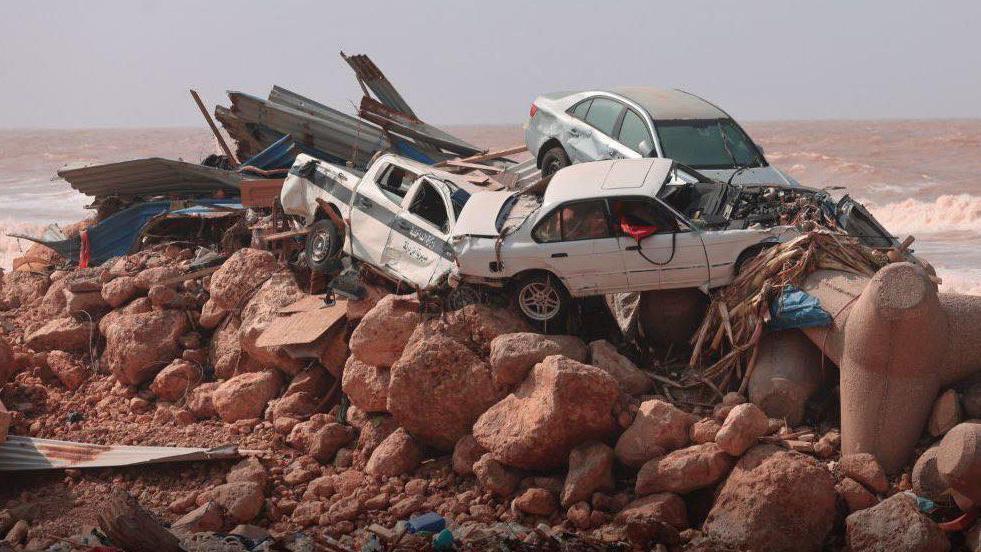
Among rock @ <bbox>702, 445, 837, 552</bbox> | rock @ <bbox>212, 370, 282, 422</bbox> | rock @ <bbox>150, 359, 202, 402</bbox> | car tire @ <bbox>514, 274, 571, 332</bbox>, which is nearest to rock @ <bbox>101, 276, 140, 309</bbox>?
rock @ <bbox>150, 359, 202, 402</bbox>

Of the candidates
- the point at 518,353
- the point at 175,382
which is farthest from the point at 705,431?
the point at 175,382

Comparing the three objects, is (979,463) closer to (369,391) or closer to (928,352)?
(928,352)

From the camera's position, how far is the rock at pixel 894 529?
741 centimetres

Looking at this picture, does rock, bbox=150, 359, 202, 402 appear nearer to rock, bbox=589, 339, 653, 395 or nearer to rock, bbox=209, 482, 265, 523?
rock, bbox=209, 482, 265, 523

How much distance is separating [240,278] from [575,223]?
497cm

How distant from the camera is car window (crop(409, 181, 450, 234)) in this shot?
466 inches

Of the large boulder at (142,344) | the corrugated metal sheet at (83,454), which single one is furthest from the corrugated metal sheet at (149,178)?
the corrugated metal sheet at (83,454)

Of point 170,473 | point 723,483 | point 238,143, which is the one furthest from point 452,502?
point 238,143

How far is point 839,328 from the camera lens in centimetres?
898

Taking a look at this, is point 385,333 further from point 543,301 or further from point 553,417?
point 553,417

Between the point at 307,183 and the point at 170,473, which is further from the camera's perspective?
the point at 307,183

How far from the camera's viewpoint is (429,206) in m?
12.0

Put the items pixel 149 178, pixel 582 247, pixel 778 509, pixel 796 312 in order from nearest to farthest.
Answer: pixel 778 509, pixel 796 312, pixel 582 247, pixel 149 178

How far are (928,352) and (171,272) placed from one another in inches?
380
